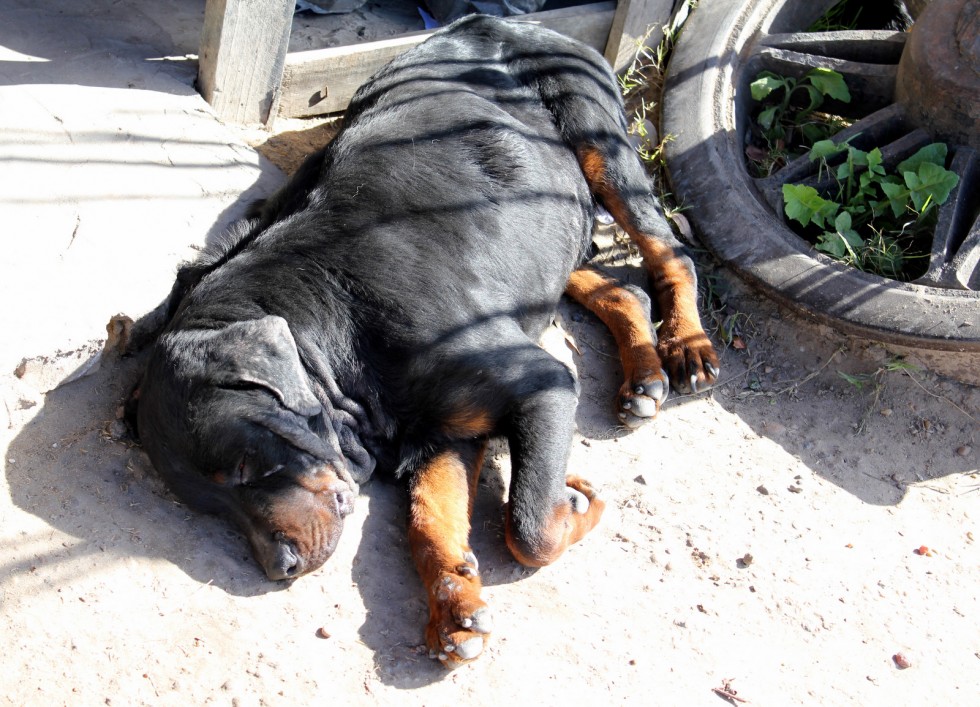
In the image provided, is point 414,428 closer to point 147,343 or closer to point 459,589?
point 459,589

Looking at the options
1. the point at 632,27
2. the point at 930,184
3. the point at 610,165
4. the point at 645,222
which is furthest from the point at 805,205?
the point at 632,27

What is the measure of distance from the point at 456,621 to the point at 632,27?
12.6 ft

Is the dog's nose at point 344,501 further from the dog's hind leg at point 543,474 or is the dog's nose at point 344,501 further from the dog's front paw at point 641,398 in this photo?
the dog's front paw at point 641,398

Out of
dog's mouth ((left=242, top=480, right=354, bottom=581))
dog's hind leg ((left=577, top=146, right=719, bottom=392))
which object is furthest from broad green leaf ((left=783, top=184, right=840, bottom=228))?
dog's mouth ((left=242, top=480, right=354, bottom=581))

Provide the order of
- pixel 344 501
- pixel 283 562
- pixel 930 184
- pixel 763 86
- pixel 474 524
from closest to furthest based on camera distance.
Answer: pixel 283 562 → pixel 344 501 → pixel 474 524 → pixel 930 184 → pixel 763 86

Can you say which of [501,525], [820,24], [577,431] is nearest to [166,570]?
[501,525]

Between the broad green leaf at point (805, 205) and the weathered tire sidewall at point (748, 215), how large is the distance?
0.10 meters

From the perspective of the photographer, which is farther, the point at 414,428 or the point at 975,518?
the point at 975,518

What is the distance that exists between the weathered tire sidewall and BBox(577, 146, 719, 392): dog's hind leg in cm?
24

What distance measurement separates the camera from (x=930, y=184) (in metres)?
4.63

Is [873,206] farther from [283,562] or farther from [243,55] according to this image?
[283,562]

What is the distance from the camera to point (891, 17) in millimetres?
5965

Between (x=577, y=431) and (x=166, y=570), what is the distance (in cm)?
181

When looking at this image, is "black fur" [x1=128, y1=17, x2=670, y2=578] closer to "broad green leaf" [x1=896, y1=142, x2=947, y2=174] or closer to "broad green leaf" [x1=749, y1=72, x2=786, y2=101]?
"broad green leaf" [x1=749, y1=72, x2=786, y2=101]
